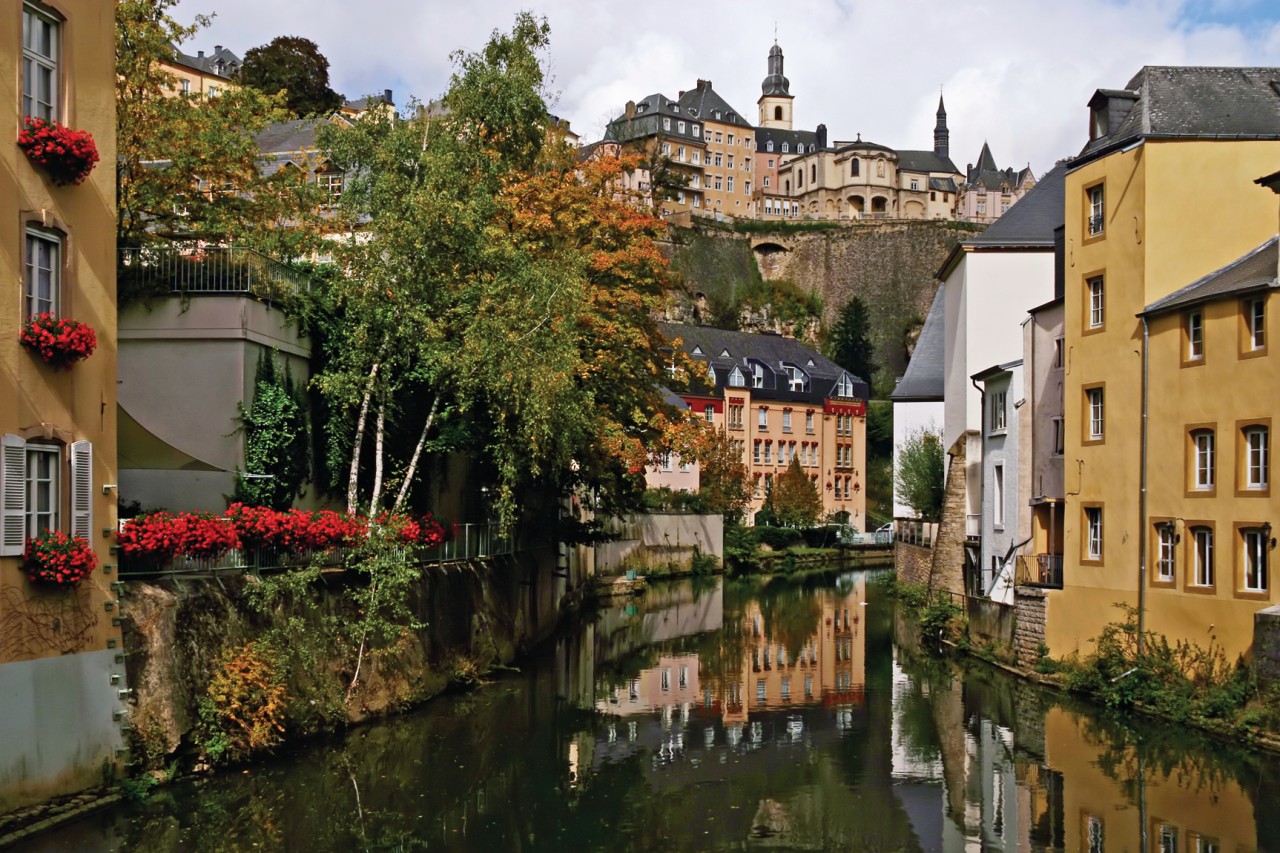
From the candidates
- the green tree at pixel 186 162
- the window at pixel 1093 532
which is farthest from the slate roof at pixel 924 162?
the green tree at pixel 186 162

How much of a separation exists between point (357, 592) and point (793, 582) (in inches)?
1700

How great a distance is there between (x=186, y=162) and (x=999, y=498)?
70.7 feet

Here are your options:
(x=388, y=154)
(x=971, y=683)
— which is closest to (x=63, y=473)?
(x=388, y=154)

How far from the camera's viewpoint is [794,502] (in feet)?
256

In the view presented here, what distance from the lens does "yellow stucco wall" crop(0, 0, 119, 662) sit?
15977mm

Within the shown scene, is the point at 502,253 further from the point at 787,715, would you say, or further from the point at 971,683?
the point at 971,683

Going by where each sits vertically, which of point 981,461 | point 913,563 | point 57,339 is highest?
point 57,339

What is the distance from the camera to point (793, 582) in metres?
64.4

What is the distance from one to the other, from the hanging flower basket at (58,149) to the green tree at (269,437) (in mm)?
6849

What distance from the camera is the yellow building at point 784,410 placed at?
84.2 meters

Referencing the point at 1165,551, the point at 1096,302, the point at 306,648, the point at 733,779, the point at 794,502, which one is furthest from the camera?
the point at 794,502

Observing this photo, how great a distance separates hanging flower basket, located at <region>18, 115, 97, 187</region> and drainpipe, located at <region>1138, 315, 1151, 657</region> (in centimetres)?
1915

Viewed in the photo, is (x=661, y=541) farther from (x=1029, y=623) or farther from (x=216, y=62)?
(x=216, y=62)

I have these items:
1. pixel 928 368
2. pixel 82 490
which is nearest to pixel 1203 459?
pixel 82 490
